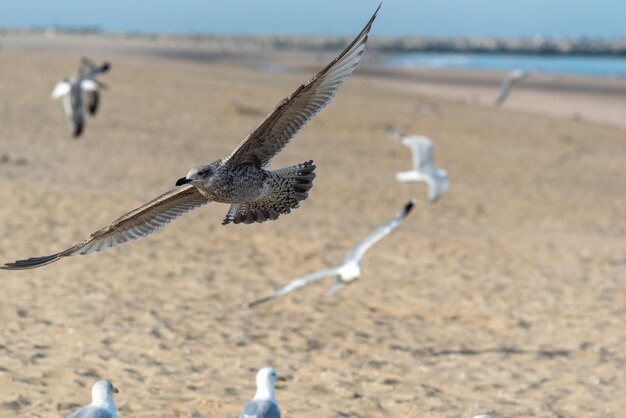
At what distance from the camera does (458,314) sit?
8.38m

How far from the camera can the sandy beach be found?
20.5 feet

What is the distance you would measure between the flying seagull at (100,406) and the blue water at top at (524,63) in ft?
140

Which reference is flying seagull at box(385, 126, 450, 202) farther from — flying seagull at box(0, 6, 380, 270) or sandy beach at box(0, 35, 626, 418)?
flying seagull at box(0, 6, 380, 270)

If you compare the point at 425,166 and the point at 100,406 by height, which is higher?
the point at 425,166

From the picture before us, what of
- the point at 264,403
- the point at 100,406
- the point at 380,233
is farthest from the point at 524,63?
the point at 100,406

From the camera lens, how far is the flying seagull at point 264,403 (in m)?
4.92

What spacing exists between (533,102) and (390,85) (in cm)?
665

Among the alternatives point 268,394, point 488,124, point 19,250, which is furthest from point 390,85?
point 268,394

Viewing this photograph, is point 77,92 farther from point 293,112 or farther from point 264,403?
point 264,403

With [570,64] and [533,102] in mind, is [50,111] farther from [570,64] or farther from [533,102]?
[570,64]

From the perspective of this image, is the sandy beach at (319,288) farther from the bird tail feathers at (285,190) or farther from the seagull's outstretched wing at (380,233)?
the bird tail feathers at (285,190)

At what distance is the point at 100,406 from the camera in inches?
189

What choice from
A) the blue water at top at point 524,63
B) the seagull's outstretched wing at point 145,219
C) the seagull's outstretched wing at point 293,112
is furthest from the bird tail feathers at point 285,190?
the blue water at top at point 524,63

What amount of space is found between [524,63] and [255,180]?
6229cm
